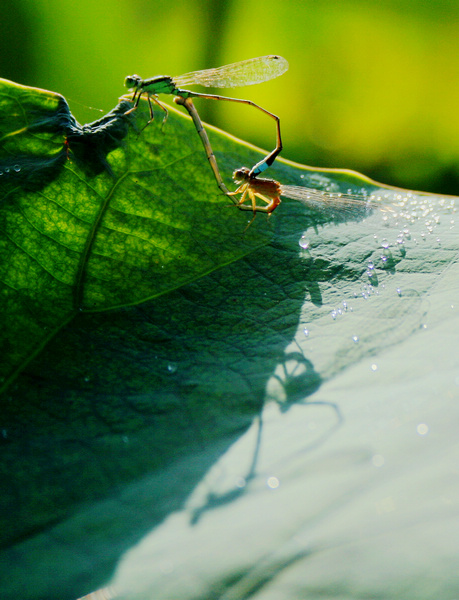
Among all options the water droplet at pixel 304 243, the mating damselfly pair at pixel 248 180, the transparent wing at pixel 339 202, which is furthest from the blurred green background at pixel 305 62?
the water droplet at pixel 304 243

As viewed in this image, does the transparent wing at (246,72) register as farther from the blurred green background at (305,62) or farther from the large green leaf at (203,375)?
the large green leaf at (203,375)

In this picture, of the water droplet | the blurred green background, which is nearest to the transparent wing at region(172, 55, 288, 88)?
the blurred green background

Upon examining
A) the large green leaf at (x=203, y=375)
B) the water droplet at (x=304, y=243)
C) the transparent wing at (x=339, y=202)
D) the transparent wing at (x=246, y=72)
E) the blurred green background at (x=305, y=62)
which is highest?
the blurred green background at (x=305, y=62)

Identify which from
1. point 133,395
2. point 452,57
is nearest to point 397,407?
point 133,395

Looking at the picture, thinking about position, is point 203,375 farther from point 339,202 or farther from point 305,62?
point 305,62

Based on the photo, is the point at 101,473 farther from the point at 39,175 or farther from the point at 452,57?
the point at 452,57

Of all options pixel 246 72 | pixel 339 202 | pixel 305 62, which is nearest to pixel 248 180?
pixel 339 202
